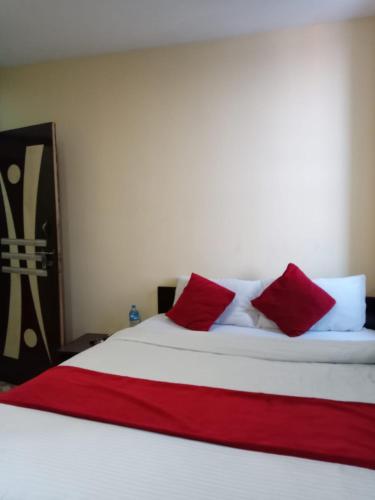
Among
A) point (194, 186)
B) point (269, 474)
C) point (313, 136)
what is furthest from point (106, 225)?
point (269, 474)

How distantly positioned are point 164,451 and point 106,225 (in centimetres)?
216

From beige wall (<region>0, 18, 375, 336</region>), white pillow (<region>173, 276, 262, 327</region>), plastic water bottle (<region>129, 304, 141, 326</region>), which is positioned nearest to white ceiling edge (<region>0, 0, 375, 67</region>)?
beige wall (<region>0, 18, 375, 336</region>)

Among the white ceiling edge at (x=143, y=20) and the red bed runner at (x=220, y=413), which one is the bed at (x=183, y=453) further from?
the white ceiling edge at (x=143, y=20)

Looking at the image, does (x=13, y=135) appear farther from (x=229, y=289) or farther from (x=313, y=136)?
(x=313, y=136)

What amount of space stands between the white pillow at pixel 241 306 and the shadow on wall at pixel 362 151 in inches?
27.4

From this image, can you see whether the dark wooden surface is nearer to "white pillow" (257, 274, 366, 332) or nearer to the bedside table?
the bedside table

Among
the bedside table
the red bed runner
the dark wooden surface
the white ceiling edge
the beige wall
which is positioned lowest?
the bedside table

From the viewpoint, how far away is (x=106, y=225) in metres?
3.04

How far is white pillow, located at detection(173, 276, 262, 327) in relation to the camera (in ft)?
8.07

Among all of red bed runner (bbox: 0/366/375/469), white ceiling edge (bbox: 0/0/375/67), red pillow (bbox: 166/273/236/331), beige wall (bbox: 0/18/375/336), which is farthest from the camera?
beige wall (bbox: 0/18/375/336)

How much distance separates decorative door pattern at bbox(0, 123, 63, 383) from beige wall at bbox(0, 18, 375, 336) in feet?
0.70

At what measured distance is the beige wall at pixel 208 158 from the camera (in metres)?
2.52

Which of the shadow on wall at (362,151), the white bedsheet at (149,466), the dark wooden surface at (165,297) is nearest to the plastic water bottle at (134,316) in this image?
the dark wooden surface at (165,297)

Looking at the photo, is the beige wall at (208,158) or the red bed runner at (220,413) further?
the beige wall at (208,158)
